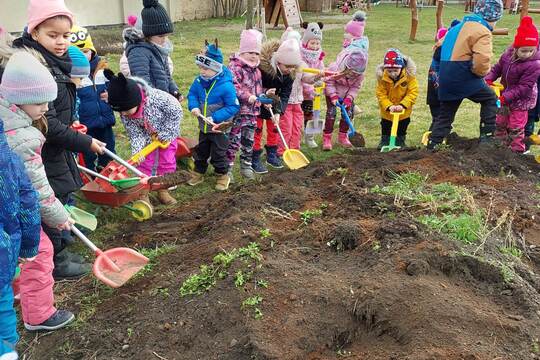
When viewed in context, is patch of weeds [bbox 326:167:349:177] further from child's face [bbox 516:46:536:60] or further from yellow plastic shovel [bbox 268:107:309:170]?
child's face [bbox 516:46:536:60]

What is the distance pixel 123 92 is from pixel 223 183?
1596mm

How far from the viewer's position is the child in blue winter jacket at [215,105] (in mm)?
5219

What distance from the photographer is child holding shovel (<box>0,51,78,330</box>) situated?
2.84 m

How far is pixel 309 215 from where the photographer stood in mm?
3990

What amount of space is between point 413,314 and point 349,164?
3.16 m

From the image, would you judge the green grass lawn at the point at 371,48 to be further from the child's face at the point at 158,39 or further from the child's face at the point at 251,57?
the child's face at the point at 158,39

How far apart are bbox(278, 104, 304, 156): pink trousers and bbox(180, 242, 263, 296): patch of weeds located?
3.21 m

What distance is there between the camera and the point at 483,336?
268cm

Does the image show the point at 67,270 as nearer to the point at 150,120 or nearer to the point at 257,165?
the point at 150,120

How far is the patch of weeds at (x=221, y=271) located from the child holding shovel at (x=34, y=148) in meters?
0.77

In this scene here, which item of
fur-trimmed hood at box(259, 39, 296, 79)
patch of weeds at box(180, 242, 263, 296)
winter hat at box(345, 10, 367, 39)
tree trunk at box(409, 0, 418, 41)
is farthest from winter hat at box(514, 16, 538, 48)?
tree trunk at box(409, 0, 418, 41)

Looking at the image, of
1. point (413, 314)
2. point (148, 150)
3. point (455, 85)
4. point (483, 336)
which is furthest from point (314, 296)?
point (455, 85)

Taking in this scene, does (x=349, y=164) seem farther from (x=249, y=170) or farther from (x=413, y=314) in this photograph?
(x=413, y=314)

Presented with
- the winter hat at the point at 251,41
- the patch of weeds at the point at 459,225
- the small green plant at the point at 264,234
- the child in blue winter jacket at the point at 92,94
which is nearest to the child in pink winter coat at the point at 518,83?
the winter hat at the point at 251,41
